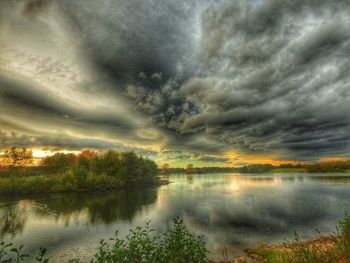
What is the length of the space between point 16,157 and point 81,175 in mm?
36852

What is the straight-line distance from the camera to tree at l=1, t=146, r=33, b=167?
101062 mm

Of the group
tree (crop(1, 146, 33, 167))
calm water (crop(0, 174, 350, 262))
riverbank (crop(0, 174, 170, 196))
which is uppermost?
tree (crop(1, 146, 33, 167))

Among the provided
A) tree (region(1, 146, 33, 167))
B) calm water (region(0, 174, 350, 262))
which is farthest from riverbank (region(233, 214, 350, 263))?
tree (region(1, 146, 33, 167))

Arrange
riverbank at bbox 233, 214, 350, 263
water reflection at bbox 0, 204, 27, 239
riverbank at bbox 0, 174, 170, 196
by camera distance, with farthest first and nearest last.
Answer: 1. riverbank at bbox 0, 174, 170, 196
2. water reflection at bbox 0, 204, 27, 239
3. riverbank at bbox 233, 214, 350, 263

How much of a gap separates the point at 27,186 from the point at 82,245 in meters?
64.6

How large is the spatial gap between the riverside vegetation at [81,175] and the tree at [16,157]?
2839 millimetres

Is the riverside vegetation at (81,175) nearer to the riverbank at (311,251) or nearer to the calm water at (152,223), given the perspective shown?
the calm water at (152,223)

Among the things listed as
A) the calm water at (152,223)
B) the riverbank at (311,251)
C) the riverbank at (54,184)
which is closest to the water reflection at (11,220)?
the calm water at (152,223)

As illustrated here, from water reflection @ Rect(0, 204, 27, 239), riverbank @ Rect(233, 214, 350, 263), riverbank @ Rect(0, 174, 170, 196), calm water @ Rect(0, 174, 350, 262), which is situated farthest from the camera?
riverbank @ Rect(0, 174, 170, 196)

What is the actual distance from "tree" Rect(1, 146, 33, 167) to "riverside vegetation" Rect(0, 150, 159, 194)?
2.84 m

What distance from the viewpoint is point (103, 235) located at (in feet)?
109

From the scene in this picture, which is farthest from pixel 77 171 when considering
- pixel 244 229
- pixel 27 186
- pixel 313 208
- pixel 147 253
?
pixel 147 253

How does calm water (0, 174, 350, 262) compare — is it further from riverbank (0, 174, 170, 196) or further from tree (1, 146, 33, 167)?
tree (1, 146, 33, 167)

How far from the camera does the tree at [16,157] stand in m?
101
